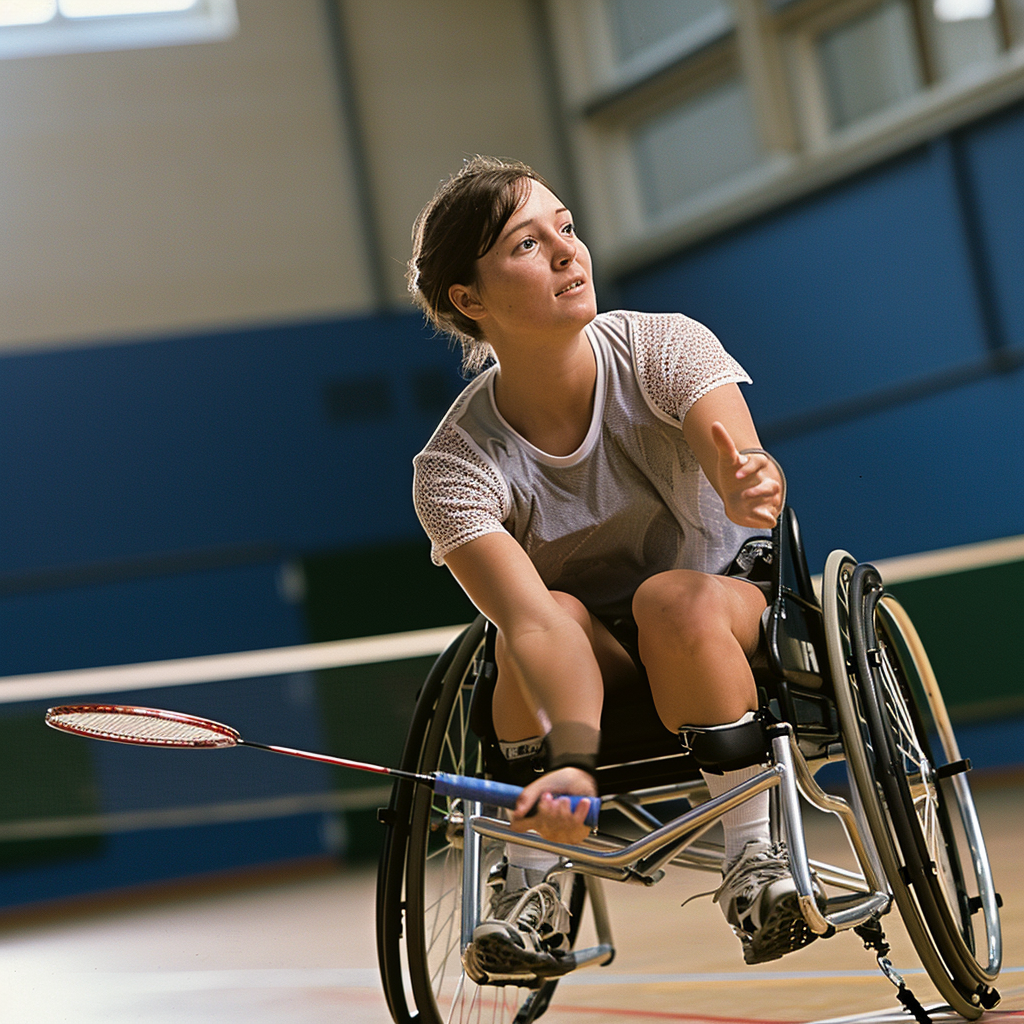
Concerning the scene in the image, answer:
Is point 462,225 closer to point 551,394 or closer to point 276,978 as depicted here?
point 551,394

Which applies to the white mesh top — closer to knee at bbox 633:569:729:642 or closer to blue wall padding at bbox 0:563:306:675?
knee at bbox 633:569:729:642

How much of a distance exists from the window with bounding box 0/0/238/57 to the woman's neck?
20.4ft

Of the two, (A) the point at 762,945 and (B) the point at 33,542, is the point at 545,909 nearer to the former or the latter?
(A) the point at 762,945

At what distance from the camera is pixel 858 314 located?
22.4 ft

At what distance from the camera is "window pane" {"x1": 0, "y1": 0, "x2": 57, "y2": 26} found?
745 centimetres

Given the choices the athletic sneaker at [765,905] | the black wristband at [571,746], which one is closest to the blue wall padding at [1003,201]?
the athletic sneaker at [765,905]

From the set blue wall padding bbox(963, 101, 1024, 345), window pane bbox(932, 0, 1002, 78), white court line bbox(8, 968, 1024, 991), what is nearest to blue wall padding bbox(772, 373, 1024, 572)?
blue wall padding bbox(963, 101, 1024, 345)

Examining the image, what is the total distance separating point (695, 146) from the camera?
7.58 metres

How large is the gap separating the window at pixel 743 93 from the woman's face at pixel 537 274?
487 cm

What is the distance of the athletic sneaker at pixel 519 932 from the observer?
177 centimetres

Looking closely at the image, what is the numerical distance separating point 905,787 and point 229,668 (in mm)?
4836

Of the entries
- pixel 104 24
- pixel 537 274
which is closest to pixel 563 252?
pixel 537 274

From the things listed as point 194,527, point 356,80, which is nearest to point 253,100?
point 356,80

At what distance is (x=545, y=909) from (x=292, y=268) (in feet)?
20.3
